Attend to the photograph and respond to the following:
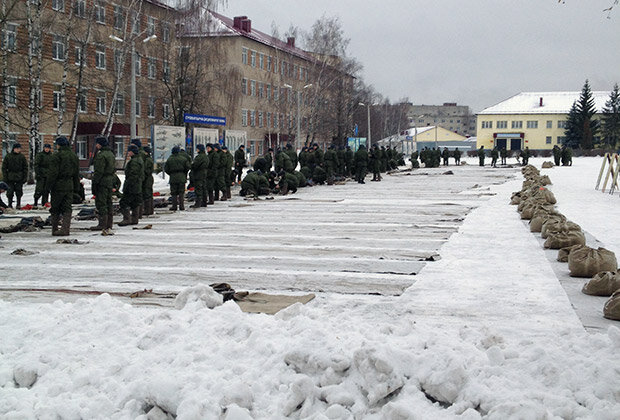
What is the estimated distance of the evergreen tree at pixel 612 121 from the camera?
104 m

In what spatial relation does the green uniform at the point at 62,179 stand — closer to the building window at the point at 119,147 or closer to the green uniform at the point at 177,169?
the green uniform at the point at 177,169

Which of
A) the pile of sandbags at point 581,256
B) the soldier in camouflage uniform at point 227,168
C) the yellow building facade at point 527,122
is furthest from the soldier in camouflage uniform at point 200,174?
the yellow building facade at point 527,122

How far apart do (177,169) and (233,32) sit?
33.8m

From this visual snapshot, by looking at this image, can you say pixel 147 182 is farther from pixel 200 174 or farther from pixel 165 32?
pixel 165 32

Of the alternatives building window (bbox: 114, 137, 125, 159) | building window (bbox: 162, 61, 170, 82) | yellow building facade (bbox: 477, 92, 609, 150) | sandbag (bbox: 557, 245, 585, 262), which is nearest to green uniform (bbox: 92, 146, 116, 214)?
sandbag (bbox: 557, 245, 585, 262)

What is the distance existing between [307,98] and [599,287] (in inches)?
2324

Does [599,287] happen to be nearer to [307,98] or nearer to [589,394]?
[589,394]

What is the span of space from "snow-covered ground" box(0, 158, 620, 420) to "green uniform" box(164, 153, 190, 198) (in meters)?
7.41

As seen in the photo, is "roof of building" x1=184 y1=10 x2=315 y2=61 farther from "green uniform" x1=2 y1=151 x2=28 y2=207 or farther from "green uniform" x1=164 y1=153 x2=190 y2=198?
"green uniform" x1=164 y1=153 x2=190 y2=198

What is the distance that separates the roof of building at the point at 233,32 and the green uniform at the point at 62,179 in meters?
30.8

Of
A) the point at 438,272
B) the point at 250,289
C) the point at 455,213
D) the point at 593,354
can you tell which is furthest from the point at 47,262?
the point at 455,213

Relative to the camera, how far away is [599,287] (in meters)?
7.79

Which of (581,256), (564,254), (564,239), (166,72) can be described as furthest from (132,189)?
(166,72)

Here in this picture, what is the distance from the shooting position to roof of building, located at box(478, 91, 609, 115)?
116 m
